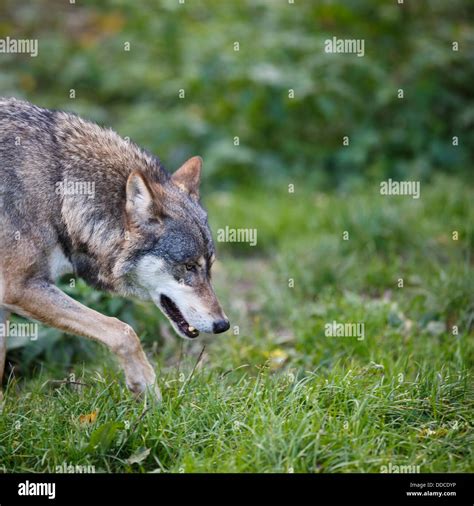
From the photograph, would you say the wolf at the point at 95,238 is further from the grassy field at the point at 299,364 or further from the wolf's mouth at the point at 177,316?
the grassy field at the point at 299,364

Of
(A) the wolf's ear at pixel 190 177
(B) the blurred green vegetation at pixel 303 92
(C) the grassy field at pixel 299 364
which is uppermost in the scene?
(B) the blurred green vegetation at pixel 303 92

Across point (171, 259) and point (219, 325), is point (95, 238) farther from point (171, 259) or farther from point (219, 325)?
point (219, 325)

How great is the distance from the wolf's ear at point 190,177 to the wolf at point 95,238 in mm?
230

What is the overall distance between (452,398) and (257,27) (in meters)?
8.83

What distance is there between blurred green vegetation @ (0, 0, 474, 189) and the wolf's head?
20.0 ft

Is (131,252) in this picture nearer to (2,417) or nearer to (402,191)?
(2,417)

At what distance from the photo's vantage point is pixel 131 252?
570 centimetres

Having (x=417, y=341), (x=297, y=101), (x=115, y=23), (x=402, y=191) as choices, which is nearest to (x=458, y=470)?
(x=417, y=341)

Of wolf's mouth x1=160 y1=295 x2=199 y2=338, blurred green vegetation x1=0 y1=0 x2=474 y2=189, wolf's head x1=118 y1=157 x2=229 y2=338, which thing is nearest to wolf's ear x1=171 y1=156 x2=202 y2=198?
wolf's head x1=118 y1=157 x2=229 y2=338

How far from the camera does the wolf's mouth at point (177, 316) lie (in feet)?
18.9

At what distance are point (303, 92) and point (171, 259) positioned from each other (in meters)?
6.69

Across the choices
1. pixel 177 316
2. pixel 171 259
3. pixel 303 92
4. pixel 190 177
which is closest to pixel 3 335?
pixel 177 316

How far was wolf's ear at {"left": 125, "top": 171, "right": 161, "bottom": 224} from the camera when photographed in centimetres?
559

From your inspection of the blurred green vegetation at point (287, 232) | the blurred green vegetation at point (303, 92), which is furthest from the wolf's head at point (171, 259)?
the blurred green vegetation at point (303, 92)
